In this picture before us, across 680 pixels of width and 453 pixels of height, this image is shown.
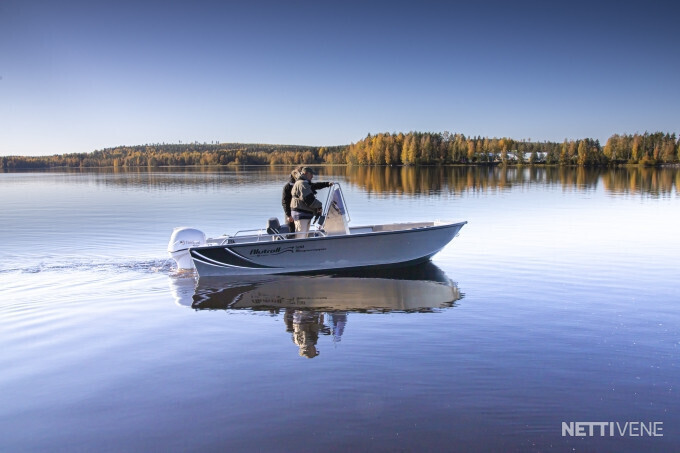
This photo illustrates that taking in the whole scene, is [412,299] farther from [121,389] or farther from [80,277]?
[80,277]

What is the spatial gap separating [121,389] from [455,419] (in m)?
3.87

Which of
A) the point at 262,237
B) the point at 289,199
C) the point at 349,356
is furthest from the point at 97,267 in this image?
the point at 349,356

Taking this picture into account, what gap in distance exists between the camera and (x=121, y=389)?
243 inches

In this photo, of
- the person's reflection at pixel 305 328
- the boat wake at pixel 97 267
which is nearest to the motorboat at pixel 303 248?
the boat wake at pixel 97 267

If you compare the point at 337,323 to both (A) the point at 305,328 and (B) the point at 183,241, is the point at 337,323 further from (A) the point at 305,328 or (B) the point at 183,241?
(B) the point at 183,241

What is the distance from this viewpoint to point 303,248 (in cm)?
1252

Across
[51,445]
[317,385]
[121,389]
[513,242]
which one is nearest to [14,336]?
[121,389]

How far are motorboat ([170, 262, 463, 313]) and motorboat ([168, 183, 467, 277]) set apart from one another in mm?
250

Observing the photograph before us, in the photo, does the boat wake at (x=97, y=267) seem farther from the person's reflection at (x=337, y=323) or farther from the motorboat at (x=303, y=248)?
the person's reflection at (x=337, y=323)

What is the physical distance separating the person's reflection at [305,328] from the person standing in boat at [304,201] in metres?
3.56

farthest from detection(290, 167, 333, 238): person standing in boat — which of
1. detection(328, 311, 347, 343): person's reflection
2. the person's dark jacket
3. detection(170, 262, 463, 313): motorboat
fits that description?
detection(328, 311, 347, 343): person's reflection

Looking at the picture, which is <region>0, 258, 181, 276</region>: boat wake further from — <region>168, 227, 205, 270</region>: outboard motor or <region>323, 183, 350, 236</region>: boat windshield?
<region>323, 183, 350, 236</region>: boat windshield

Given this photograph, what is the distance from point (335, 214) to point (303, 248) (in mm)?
1172

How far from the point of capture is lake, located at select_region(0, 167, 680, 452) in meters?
5.14
